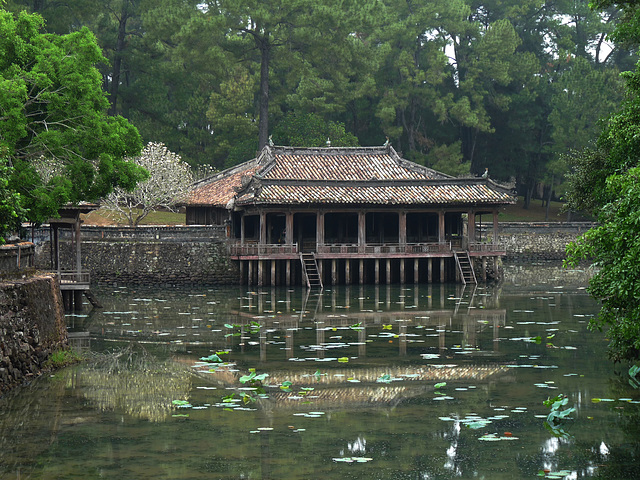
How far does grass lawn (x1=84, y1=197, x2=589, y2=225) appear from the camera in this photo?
2193 inches

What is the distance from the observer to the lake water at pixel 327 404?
12.3m

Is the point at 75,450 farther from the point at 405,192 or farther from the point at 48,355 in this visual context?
the point at 405,192

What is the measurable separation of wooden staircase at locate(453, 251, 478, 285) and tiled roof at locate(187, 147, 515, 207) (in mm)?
2558

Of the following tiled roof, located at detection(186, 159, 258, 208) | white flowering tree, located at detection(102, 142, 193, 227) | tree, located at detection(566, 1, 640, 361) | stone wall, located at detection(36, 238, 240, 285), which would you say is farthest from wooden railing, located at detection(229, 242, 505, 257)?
tree, located at detection(566, 1, 640, 361)

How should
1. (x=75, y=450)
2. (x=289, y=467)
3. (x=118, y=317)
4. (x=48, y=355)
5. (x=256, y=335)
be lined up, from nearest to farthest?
(x=289, y=467) < (x=75, y=450) < (x=48, y=355) < (x=256, y=335) < (x=118, y=317)

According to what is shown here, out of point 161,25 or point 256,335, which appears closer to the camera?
point 256,335

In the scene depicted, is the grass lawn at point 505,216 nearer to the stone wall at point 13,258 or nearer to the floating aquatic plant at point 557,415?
the stone wall at point 13,258

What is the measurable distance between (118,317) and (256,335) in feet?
21.6

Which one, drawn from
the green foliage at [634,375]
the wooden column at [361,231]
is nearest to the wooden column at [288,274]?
the wooden column at [361,231]

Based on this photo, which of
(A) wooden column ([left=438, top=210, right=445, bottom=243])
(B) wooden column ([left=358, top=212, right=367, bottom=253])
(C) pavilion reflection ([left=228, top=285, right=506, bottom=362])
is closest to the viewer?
(C) pavilion reflection ([left=228, top=285, right=506, bottom=362])

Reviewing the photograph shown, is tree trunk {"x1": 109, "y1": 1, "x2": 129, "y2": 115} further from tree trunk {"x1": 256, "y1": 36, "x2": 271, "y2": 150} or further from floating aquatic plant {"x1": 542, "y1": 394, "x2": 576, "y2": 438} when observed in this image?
floating aquatic plant {"x1": 542, "y1": 394, "x2": 576, "y2": 438}

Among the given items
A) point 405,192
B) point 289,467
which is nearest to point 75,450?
point 289,467

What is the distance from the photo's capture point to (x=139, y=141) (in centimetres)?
3005

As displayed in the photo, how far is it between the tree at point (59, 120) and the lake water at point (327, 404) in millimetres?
4197
